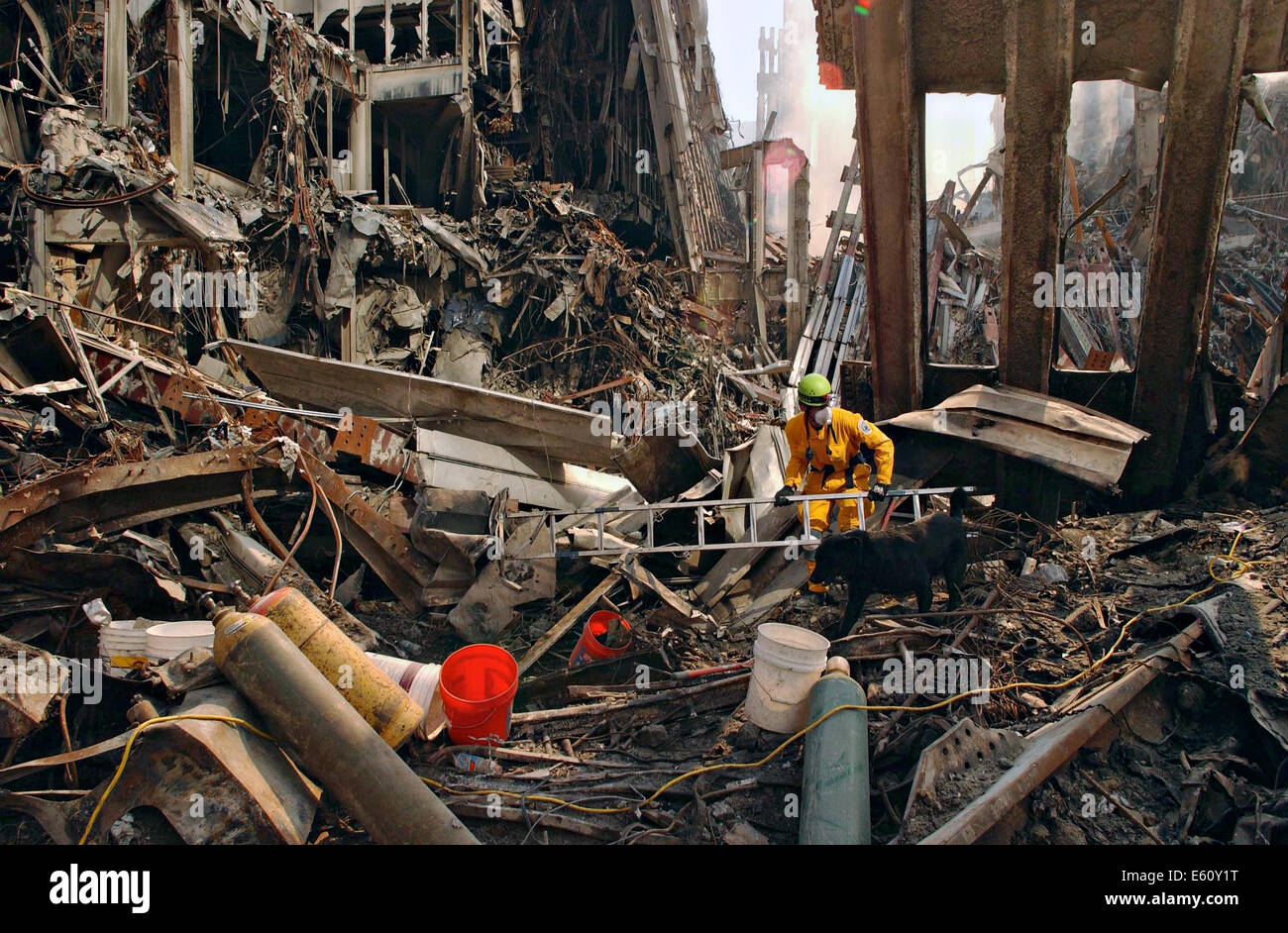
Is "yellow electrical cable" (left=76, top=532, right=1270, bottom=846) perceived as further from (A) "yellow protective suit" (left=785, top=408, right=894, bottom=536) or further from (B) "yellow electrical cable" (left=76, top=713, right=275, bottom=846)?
(A) "yellow protective suit" (left=785, top=408, right=894, bottom=536)

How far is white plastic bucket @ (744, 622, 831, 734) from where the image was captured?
3.92m

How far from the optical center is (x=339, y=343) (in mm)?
10922

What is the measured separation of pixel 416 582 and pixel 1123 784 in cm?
477

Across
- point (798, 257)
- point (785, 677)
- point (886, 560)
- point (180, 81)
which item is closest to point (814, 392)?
point (886, 560)

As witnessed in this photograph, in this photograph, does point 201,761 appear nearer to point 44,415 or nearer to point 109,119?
point 44,415

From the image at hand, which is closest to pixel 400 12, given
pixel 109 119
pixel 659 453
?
pixel 109 119

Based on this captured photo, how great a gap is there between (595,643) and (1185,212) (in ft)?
16.2

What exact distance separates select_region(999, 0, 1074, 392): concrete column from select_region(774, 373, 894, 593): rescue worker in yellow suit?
1.27 m

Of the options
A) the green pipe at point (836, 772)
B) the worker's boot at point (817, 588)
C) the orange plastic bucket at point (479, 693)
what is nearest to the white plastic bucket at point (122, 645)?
the orange plastic bucket at point (479, 693)

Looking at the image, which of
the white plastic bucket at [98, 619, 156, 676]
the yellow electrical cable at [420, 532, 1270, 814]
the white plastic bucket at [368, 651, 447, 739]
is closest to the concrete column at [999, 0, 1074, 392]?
the yellow electrical cable at [420, 532, 1270, 814]

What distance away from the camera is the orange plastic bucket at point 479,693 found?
4.24 metres

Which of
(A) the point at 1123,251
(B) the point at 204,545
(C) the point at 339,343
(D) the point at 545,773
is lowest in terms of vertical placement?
(D) the point at 545,773

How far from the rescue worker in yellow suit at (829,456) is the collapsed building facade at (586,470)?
439 mm
